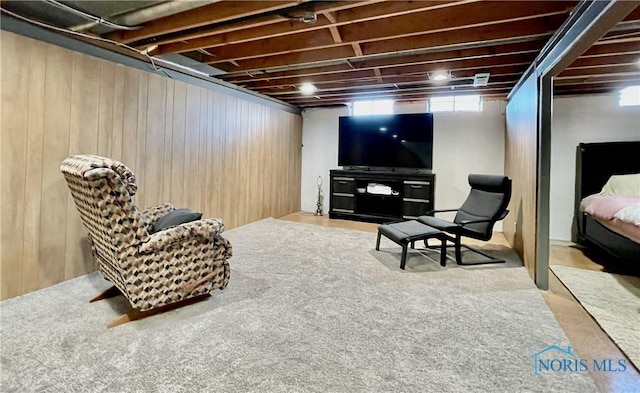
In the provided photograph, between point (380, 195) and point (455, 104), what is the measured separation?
2.09 m

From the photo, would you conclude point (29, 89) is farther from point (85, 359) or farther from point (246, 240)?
point (246, 240)

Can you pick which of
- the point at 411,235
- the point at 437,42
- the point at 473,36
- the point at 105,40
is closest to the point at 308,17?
the point at 437,42

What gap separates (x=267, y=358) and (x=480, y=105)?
213 inches

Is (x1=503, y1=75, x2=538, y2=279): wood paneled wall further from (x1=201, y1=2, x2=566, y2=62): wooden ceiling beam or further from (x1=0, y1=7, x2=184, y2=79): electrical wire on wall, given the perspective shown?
(x1=0, y1=7, x2=184, y2=79): electrical wire on wall

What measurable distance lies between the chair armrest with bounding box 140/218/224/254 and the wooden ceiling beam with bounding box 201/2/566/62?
2019mm

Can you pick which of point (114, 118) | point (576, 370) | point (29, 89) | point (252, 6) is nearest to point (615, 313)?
point (576, 370)

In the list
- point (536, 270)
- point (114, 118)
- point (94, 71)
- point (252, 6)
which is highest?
point (252, 6)

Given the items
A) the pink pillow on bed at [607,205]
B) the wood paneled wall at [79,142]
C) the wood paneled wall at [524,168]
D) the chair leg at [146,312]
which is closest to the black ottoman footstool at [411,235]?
the wood paneled wall at [524,168]

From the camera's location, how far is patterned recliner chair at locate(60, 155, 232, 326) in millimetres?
1965

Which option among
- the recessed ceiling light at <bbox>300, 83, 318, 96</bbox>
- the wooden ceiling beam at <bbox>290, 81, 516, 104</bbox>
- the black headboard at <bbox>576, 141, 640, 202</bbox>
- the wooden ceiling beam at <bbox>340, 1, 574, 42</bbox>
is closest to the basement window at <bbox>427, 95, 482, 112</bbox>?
the wooden ceiling beam at <bbox>290, 81, 516, 104</bbox>

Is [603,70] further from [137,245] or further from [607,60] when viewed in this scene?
[137,245]

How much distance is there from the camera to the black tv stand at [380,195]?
18.1ft

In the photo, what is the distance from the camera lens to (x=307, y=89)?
5.09 m

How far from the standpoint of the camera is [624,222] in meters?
3.15
